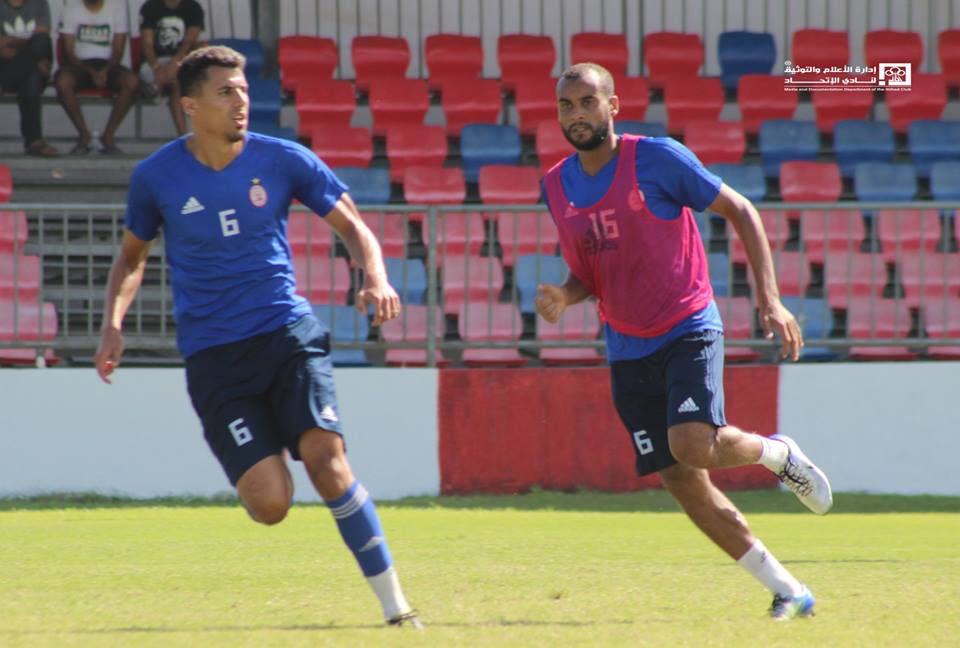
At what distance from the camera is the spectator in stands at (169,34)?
1525 centimetres

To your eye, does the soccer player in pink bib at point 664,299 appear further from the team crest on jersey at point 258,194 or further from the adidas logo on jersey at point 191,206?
the adidas logo on jersey at point 191,206

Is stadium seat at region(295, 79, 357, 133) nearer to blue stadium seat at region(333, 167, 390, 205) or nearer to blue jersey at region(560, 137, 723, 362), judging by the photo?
blue stadium seat at region(333, 167, 390, 205)

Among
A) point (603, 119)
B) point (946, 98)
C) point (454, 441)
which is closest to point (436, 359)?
point (454, 441)

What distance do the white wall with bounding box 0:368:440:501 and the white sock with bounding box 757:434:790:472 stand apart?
5516 mm

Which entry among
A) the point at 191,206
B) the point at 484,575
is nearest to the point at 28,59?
the point at 484,575

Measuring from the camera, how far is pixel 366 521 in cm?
556

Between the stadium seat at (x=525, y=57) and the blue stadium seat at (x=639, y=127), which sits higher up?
the stadium seat at (x=525, y=57)

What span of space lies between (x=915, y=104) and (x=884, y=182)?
5.65ft

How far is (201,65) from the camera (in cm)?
575

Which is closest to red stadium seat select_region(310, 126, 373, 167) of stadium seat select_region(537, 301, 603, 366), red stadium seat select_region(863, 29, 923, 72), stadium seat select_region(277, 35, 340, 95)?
stadium seat select_region(277, 35, 340, 95)

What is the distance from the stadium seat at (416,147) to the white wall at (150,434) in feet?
12.4

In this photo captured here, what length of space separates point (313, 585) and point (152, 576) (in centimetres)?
89

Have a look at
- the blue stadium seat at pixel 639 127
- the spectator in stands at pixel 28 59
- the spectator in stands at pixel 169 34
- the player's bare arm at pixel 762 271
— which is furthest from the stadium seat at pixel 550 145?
the player's bare arm at pixel 762 271

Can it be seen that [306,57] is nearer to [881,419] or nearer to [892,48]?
[892,48]
